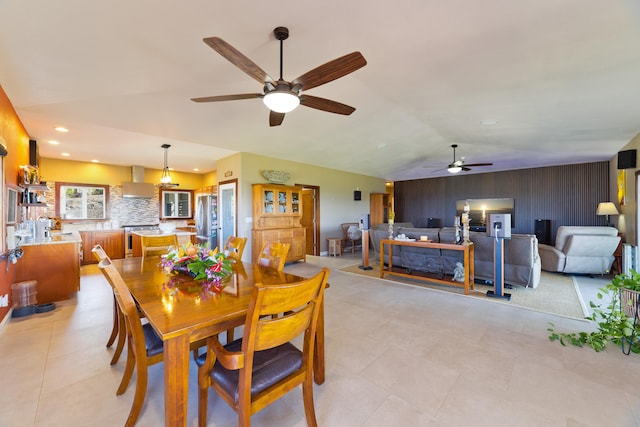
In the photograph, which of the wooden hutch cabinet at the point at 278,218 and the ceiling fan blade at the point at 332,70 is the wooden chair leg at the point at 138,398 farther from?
the wooden hutch cabinet at the point at 278,218

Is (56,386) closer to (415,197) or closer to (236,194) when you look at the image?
(236,194)

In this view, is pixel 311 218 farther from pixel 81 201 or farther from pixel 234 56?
pixel 234 56

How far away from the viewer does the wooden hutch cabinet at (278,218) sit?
5762 millimetres

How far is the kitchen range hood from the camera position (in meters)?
6.88

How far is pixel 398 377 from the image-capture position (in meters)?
2.04

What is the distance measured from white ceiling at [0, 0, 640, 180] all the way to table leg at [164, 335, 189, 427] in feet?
7.41

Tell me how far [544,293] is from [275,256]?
4.13 meters

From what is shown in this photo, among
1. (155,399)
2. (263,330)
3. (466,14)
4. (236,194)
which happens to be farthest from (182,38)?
(236,194)

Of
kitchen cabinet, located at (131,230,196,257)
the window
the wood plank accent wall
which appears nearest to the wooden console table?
kitchen cabinet, located at (131,230,196,257)

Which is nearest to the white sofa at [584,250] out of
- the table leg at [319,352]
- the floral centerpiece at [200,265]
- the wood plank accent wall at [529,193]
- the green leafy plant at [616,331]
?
the green leafy plant at [616,331]

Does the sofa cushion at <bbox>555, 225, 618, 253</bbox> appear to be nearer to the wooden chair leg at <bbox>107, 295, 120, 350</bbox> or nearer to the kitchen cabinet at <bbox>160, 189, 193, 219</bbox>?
the wooden chair leg at <bbox>107, 295, 120, 350</bbox>

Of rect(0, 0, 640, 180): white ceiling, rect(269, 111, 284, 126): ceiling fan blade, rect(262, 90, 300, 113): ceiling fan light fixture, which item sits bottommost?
rect(262, 90, 300, 113): ceiling fan light fixture

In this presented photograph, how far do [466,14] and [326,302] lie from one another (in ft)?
11.0

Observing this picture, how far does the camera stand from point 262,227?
5.87 meters
